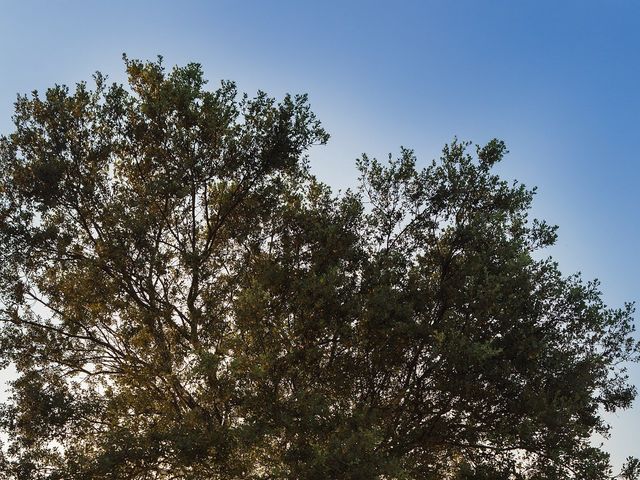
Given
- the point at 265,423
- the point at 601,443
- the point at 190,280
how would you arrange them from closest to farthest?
the point at 265,423, the point at 601,443, the point at 190,280

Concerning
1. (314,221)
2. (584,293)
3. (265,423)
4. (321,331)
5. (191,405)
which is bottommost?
(265,423)

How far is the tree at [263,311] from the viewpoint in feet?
58.6

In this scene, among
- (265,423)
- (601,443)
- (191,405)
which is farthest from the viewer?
(191,405)

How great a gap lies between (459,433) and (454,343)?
385 centimetres

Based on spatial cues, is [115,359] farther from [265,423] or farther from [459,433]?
[459,433]

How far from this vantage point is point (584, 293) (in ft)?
67.6

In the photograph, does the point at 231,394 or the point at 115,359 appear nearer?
the point at 231,394

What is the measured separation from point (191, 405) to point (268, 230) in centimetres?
664

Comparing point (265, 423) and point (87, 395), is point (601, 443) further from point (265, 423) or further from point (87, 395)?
point (87, 395)

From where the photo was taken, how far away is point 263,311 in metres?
17.7

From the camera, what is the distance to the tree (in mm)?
17875

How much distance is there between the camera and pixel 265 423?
Result: 55.3 feet

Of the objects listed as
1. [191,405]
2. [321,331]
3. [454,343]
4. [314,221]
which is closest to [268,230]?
[314,221]

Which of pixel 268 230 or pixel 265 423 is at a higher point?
pixel 268 230
